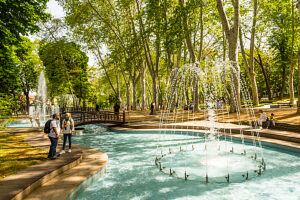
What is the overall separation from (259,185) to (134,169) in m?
4.41

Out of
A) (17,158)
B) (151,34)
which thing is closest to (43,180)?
(17,158)

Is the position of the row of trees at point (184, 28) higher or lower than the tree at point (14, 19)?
higher

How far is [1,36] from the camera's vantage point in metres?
9.05

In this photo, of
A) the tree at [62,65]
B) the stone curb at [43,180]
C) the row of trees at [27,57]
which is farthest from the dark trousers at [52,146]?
the tree at [62,65]

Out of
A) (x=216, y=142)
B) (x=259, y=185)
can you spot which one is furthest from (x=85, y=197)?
(x=216, y=142)

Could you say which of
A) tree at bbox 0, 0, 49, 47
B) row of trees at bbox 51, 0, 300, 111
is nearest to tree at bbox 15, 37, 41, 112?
row of trees at bbox 51, 0, 300, 111

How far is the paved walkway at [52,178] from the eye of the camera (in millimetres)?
4929

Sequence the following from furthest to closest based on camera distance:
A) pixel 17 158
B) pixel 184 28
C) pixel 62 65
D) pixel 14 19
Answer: pixel 62 65
pixel 184 28
pixel 14 19
pixel 17 158

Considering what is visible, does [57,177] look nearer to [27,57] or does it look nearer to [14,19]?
[14,19]

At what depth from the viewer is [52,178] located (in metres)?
6.11

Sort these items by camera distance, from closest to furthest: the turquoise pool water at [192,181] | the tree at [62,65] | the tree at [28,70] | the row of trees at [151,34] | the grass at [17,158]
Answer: the turquoise pool water at [192,181], the grass at [17,158], the row of trees at [151,34], the tree at [62,65], the tree at [28,70]

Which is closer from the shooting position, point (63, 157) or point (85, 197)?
point (85, 197)

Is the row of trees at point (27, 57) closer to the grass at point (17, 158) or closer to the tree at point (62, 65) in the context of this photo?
the tree at point (62, 65)

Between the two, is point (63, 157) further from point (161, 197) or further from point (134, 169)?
point (161, 197)
